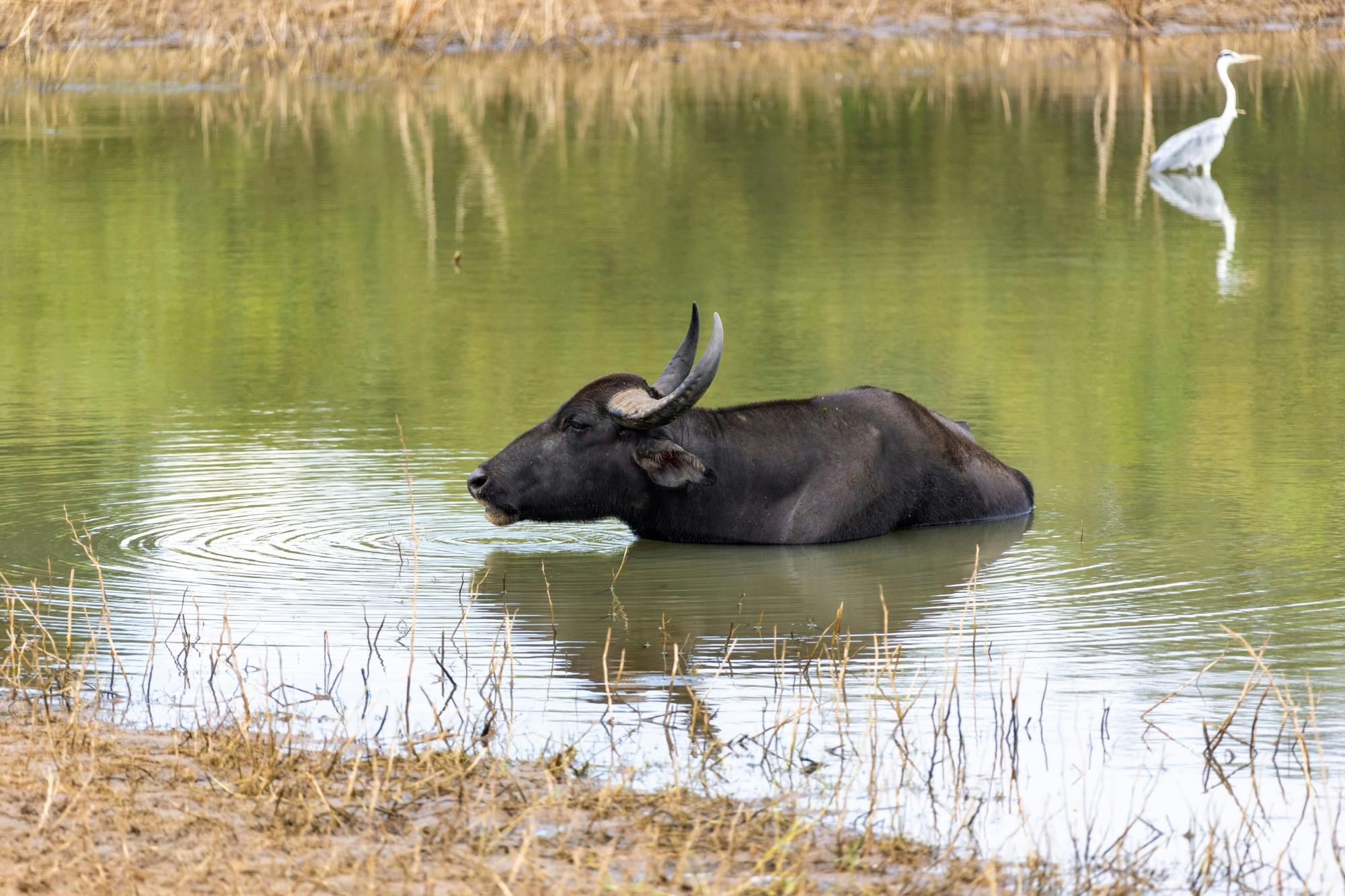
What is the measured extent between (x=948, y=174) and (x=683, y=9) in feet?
57.4

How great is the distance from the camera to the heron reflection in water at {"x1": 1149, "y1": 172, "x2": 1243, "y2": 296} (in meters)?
15.9

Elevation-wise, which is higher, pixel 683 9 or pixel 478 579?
pixel 683 9

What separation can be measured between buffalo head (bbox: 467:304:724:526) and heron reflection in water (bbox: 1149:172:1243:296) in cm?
789

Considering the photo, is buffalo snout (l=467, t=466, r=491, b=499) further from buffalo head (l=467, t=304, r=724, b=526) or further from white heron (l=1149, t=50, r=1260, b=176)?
white heron (l=1149, t=50, r=1260, b=176)

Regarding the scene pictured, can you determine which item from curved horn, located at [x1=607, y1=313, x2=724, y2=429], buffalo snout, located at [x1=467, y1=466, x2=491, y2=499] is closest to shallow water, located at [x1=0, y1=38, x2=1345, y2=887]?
buffalo snout, located at [x1=467, y1=466, x2=491, y2=499]

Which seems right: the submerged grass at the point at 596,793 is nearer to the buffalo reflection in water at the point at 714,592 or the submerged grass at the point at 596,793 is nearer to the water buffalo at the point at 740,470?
the buffalo reflection in water at the point at 714,592

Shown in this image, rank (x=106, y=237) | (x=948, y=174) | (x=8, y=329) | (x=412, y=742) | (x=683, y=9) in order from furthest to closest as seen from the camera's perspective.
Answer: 1. (x=683, y=9)
2. (x=948, y=174)
3. (x=106, y=237)
4. (x=8, y=329)
5. (x=412, y=742)

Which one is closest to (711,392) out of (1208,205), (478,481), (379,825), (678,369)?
(678,369)

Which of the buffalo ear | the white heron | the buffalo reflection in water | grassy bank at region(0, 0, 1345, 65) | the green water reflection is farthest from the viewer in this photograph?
grassy bank at region(0, 0, 1345, 65)

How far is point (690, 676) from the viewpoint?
6.62m

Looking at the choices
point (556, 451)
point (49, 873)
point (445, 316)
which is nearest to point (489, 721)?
point (49, 873)

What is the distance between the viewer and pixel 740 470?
875 centimetres

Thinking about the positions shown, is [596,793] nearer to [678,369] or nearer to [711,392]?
[678,369]

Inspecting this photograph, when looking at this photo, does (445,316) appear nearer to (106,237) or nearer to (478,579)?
(106,237)
